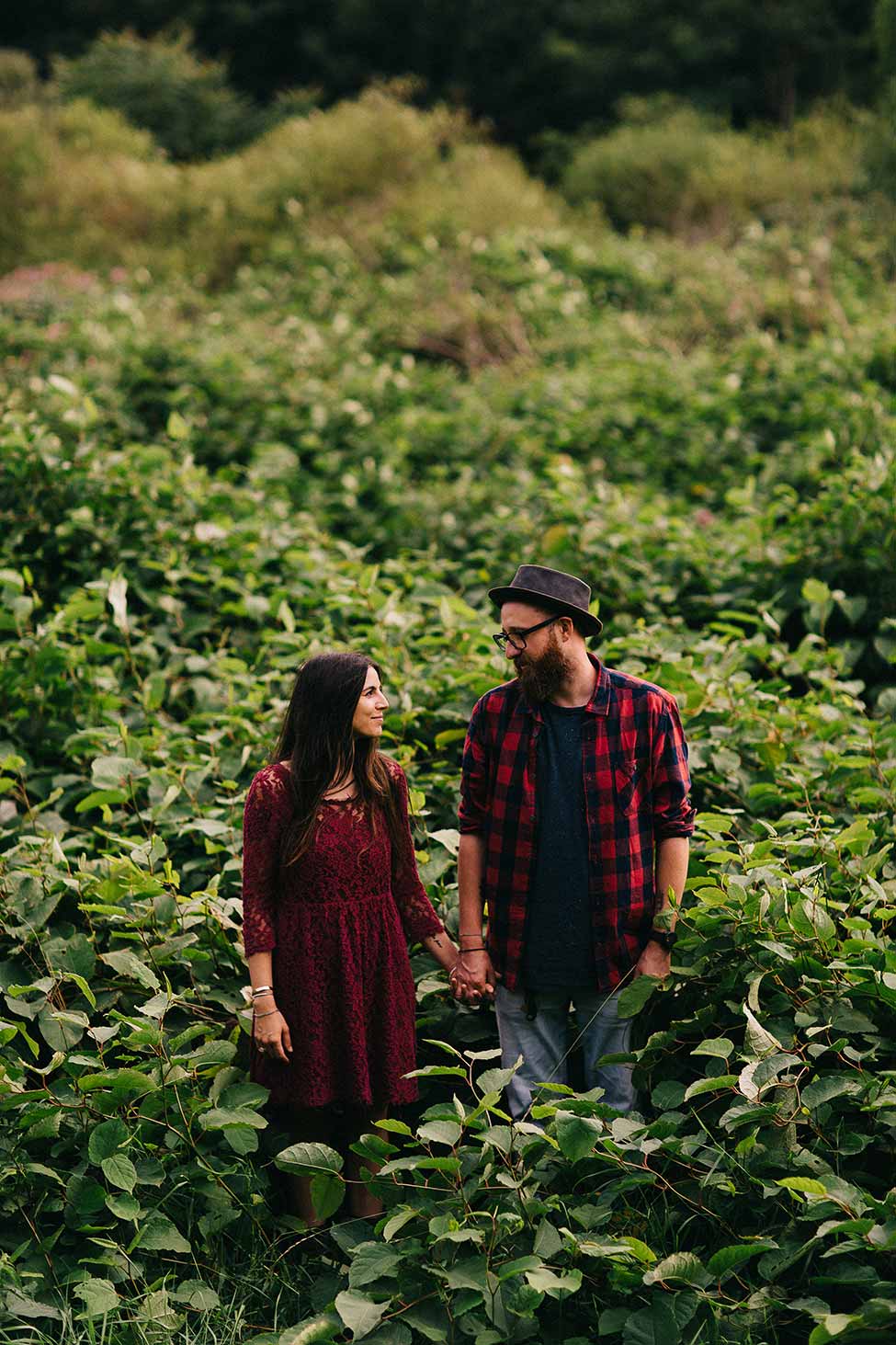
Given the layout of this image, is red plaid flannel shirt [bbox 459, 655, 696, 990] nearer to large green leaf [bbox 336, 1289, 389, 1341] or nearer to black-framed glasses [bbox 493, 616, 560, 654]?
black-framed glasses [bbox 493, 616, 560, 654]

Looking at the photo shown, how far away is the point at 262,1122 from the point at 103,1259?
0.36 m

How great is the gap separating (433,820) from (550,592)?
3.60 feet

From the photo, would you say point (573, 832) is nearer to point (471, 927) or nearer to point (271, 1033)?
point (471, 927)

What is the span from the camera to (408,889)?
271cm

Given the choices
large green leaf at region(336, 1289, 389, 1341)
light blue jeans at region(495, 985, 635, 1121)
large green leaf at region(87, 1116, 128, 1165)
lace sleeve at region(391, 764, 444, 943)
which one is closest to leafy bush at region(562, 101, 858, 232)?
lace sleeve at region(391, 764, 444, 943)

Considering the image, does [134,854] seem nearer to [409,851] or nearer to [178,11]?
[409,851]

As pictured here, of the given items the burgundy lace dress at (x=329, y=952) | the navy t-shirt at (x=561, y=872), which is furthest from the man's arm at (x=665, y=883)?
the burgundy lace dress at (x=329, y=952)

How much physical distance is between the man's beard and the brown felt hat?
0.08m

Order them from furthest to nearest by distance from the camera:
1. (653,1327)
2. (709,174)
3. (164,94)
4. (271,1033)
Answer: (164,94)
(709,174)
(271,1033)
(653,1327)

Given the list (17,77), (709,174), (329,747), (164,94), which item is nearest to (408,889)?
(329,747)

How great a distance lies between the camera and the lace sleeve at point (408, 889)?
270 cm

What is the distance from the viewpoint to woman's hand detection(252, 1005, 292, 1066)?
8.23 ft

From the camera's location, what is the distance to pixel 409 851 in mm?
2707

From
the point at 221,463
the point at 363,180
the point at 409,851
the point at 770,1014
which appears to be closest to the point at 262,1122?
the point at 409,851
